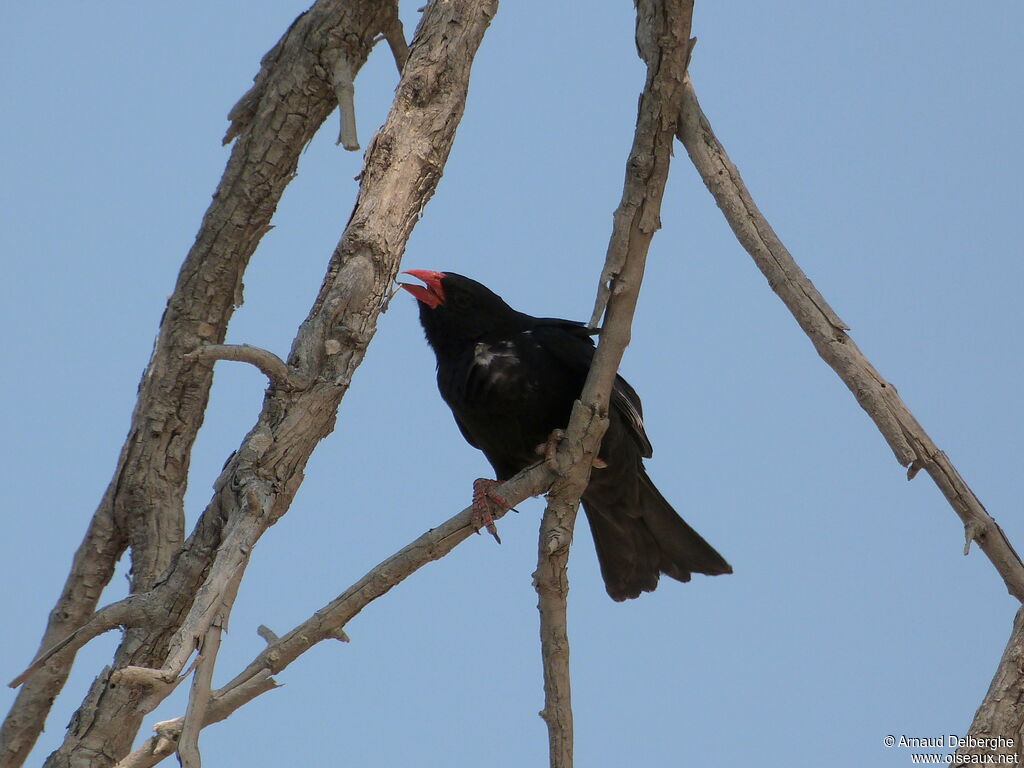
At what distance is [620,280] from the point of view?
389 centimetres

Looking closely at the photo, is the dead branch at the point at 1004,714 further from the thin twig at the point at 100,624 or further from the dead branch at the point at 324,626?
the thin twig at the point at 100,624

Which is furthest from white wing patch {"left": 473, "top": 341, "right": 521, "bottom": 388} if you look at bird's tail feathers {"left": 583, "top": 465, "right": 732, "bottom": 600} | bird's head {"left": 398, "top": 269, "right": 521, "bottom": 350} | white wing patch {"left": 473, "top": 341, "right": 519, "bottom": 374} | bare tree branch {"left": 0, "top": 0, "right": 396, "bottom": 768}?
bare tree branch {"left": 0, "top": 0, "right": 396, "bottom": 768}

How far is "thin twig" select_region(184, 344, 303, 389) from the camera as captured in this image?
3621 mm

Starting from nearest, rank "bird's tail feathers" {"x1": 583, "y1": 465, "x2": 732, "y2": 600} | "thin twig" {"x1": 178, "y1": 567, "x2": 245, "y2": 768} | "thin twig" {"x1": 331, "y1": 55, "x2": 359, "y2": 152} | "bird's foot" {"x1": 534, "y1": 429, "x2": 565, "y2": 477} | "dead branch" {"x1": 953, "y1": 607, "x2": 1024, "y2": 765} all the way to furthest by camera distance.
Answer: "thin twig" {"x1": 178, "y1": 567, "x2": 245, "y2": 768} < "dead branch" {"x1": 953, "y1": 607, "x2": 1024, "y2": 765} < "bird's foot" {"x1": 534, "y1": 429, "x2": 565, "y2": 477} < "thin twig" {"x1": 331, "y1": 55, "x2": 359, "y2": 152} < "bird's tail feathers" {"x1": 583, "y1": 465, "x2": 732, "y2": 600}

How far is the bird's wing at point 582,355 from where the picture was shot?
4.87 metres

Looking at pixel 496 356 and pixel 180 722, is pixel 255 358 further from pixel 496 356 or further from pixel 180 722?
pixel 496 356

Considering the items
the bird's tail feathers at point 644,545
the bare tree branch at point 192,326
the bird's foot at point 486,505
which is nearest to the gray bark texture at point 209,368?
the bare tree branch at point 192,326

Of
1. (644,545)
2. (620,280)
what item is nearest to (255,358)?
(620,280)

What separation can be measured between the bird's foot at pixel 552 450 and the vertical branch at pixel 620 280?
28 mm

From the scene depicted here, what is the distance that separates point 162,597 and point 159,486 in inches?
41.2

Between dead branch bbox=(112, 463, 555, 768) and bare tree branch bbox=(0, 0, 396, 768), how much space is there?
1.52 metres

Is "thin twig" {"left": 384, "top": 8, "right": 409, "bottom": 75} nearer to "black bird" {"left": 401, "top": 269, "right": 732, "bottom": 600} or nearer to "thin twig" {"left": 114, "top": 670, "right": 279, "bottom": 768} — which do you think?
"black bird" {"left": 401, "top": 269, "right": 732, "bottom": 600}

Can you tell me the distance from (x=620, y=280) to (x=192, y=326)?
7.14 ft

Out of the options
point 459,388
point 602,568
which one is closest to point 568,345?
point 459,388
